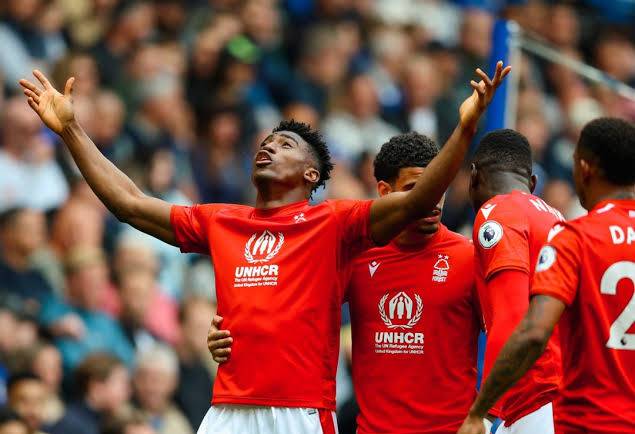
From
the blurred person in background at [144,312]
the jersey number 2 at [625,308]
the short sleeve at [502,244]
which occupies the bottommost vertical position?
the jersey number 2 at [625,308]

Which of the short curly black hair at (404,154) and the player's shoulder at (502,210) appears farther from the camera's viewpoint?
the short curly black hair at (404,154)

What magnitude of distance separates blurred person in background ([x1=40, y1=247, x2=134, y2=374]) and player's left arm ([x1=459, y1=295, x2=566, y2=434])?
5052 mm

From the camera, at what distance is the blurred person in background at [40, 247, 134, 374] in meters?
8.87

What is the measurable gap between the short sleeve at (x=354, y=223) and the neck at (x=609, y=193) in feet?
3.34

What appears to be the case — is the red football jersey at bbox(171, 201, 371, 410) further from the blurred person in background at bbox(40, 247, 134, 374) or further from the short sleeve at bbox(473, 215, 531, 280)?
the blurred person in background at bbox(40, 247, 134, 374)

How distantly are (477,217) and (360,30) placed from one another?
792 cm

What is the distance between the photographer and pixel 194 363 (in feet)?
Answer: 30.9

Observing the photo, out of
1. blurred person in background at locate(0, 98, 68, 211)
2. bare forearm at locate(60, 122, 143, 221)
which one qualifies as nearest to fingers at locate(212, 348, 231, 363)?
bare forearm at locate(60, 122, 143, 221)

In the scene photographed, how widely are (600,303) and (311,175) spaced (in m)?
1.72

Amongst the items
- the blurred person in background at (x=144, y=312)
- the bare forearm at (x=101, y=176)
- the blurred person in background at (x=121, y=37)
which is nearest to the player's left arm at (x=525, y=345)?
the bare forearm at (x=101, y=176)

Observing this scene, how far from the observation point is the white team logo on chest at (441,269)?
545 centimetres

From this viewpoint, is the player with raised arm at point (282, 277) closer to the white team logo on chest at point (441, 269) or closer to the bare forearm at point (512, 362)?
the white team logo on chest at point (441, 269)

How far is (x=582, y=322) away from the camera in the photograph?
438 centimetres

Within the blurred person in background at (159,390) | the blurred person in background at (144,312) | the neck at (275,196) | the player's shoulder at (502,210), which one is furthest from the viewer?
the blurred person in background at (144,312)
